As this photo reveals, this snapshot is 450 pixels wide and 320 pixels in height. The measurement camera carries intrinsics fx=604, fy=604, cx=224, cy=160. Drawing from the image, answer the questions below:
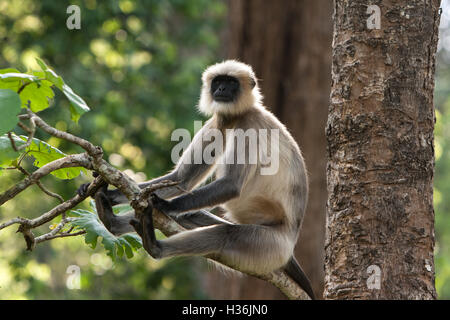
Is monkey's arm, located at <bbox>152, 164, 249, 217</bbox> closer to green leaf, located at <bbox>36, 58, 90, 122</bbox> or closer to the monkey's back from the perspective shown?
the monkey's back

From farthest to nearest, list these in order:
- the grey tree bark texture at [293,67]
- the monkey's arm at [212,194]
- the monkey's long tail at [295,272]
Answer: the grey tree bark texture at [293,67], the monkey's long tail at [295,272], the monkey's arm at [212,194]

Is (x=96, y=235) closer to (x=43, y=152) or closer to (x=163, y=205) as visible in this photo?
(x=43, y=152)

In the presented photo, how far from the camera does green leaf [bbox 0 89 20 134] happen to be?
7.18ft

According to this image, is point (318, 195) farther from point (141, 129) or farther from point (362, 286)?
point (362, 286)

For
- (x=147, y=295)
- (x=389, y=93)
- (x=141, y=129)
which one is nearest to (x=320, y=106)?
(x=141, y=129)

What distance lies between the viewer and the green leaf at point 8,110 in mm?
2188

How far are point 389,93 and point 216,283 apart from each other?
18.8 ft

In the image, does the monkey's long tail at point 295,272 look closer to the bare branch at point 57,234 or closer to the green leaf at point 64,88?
the bare branch at point 57,234

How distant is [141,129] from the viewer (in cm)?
889

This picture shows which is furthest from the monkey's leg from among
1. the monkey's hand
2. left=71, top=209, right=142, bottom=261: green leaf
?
left=71, top=209, right=142, bottom=261: green leaf

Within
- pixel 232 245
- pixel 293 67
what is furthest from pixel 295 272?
pixel 293 67

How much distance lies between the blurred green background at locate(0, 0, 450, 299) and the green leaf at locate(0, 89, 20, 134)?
13.7ft

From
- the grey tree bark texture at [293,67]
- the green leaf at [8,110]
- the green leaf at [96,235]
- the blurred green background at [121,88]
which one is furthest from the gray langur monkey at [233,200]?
the grey tree bark texture at [293,67]

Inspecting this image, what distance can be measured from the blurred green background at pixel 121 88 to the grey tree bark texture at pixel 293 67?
1.13 metres
